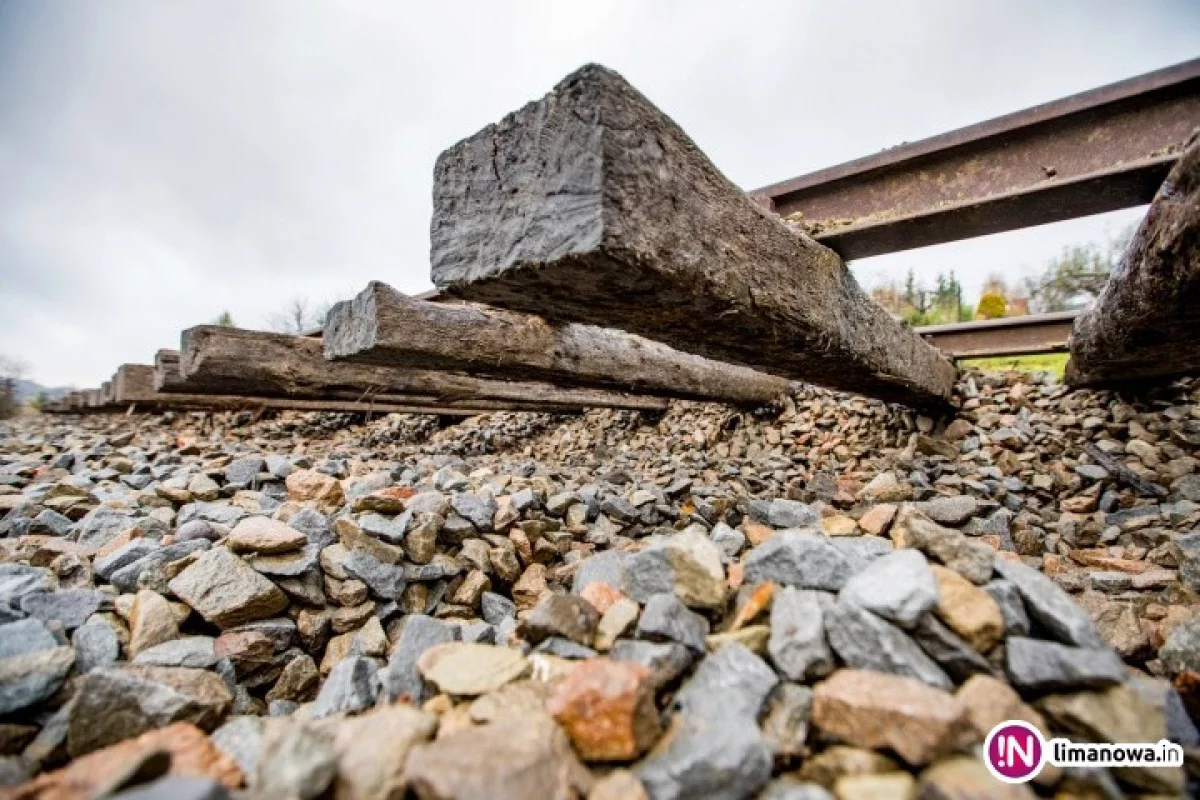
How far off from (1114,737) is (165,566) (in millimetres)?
2227

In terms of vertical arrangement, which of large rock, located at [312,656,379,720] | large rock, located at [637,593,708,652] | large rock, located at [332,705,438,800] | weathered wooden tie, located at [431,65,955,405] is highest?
weathered wooden tie, located at [431,65,955,405]

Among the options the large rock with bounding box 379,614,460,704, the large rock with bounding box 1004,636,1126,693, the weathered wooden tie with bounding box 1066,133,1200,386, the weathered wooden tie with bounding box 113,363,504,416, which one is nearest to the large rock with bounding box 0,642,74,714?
the large rock with bounding box 379,614,460,704

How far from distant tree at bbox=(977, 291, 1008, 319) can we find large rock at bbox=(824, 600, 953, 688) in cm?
1398

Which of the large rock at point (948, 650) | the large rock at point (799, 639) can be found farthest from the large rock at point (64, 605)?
the large rock at point (948, 650)

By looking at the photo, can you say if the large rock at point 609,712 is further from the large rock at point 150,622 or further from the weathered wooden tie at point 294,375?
the weathered wooden tie at point 294,375

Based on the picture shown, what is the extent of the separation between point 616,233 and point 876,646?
0.88 metres

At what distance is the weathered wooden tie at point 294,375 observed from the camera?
9.11 feet

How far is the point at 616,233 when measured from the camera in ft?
3.18

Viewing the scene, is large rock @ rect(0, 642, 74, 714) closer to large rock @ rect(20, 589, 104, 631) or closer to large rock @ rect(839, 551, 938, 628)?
large rock @ rect(20, 589, 104, 631)

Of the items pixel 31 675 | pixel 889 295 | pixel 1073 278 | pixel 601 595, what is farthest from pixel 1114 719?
pixel 889 295

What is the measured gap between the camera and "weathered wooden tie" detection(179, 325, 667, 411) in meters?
2.78

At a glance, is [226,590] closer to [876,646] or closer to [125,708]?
[125,708]

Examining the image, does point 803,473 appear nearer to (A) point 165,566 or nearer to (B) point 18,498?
(A) point 165,566

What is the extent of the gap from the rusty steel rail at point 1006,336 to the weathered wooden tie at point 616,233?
2768 millimetres
